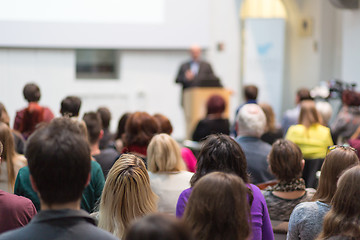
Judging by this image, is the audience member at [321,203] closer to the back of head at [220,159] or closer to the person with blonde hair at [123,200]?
the back of head at [220,159]

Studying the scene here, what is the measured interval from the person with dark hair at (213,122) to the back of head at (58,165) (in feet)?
13.9

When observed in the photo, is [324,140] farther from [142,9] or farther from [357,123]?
[142,9]

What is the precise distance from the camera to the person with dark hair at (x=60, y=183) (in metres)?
1.61

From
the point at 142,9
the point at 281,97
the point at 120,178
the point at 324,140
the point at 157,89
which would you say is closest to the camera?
the point at 120,178

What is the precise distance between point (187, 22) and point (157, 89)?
1422 millimetres

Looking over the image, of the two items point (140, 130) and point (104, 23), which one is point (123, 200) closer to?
point (140, 130)

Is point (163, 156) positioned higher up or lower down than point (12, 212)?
higher up

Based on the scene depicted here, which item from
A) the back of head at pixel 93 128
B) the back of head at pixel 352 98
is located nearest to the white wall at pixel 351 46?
the back of head at pixel 352 98

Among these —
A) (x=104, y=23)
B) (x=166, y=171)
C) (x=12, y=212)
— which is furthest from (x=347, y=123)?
(x=104, y=23)

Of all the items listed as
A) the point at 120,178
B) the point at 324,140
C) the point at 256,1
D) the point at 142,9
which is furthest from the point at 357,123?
the point at 256,1

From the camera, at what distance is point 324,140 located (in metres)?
4.88

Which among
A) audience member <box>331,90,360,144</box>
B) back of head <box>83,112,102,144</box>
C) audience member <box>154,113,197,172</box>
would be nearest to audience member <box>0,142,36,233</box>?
back of head <box>83,112,102,144</box>

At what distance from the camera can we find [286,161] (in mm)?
3367

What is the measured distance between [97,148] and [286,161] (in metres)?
1.53
